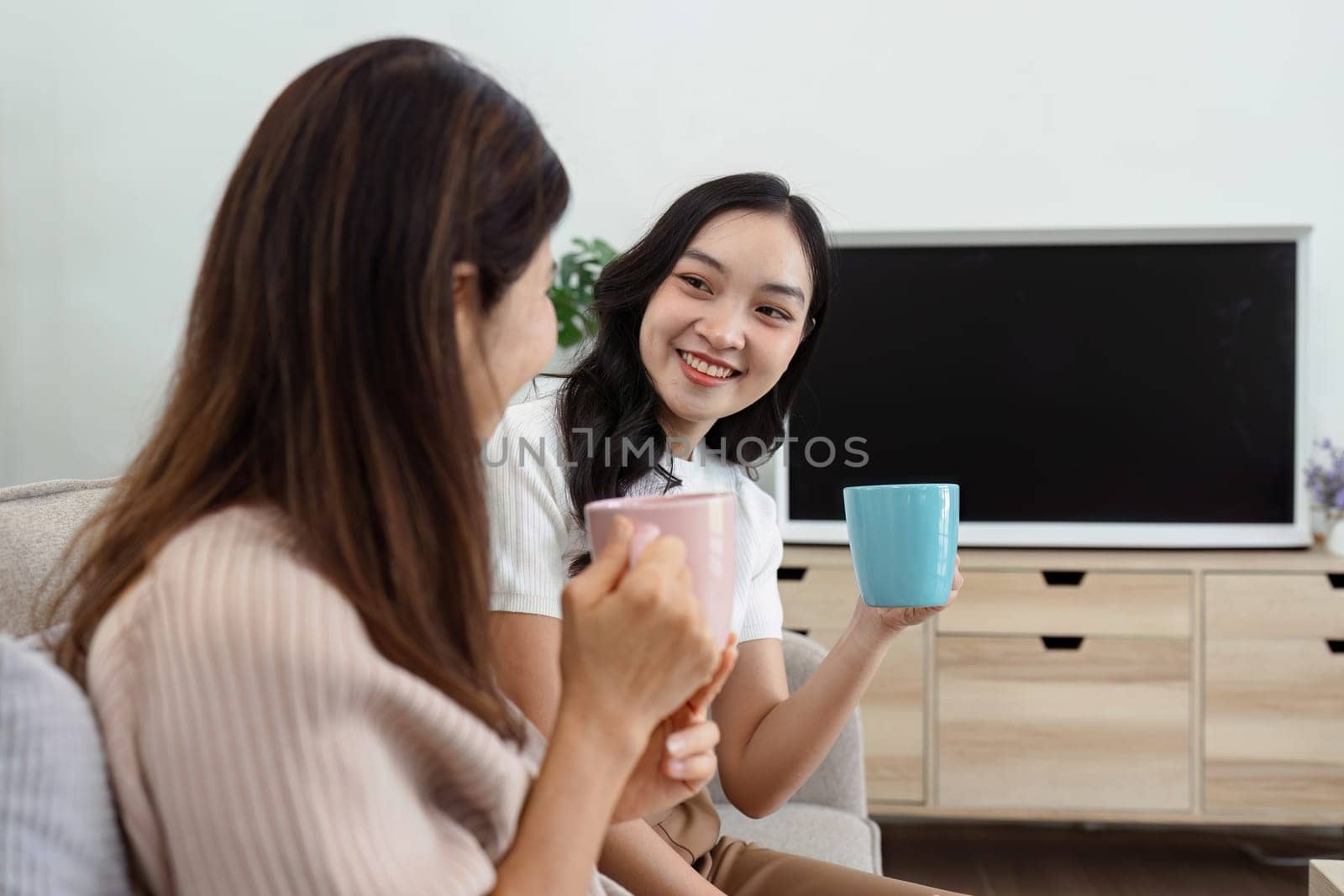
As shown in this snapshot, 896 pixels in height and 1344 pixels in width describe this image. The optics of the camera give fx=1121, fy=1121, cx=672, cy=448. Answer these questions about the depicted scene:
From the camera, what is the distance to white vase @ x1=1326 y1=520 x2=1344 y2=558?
9.23 feet

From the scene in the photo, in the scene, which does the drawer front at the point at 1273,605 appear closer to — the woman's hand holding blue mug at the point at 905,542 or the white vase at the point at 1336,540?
the white vase at the point at 1336,540

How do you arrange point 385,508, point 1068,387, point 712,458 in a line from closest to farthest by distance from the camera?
point 385,508, point 712,458, point 1068,387

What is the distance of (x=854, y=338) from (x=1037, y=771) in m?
1.18

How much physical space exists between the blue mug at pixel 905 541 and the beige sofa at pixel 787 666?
67cm

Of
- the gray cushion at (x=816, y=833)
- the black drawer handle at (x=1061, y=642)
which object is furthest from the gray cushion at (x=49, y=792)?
the black drawer handle at (x=1061, y=642)

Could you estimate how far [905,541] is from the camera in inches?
39.6

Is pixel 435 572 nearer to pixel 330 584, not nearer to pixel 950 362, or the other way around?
pixel 330 584

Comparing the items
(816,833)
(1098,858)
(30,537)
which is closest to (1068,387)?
(1098,858)

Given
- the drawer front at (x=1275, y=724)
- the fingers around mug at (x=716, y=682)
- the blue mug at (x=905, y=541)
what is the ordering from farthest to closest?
1. the drawer front at (x=1275, y=724)
2. the blue mug at (x=905, y=541)
3. the fingers around mug at (x=716, y=682)

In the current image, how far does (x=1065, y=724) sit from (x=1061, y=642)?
0.65 feet

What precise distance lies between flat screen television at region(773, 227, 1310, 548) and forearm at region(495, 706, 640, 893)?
233cm

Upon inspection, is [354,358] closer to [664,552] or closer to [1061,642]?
[664,552]

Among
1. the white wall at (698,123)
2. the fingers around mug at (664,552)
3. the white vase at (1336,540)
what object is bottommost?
the white vase at (1336,540)

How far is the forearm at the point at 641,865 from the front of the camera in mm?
1090
